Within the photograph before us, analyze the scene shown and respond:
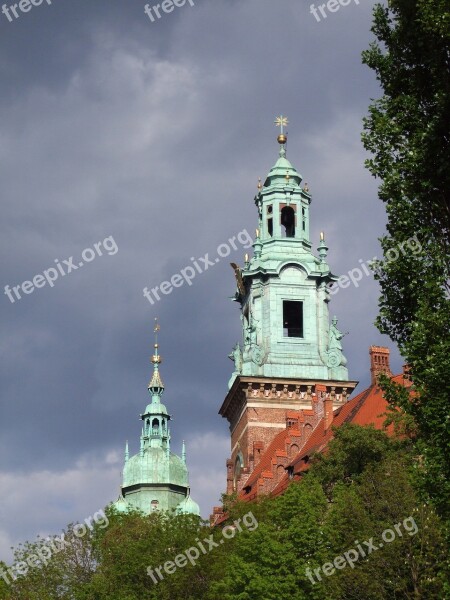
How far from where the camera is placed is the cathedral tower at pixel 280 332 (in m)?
77.4

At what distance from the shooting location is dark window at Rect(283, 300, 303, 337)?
83.4 metres

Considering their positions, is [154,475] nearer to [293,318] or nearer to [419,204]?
[293,318]

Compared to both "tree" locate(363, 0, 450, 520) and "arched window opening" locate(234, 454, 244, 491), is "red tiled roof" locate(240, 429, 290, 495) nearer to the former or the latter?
"arched window opening" locate(234, 454, 244, 491)

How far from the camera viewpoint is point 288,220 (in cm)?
8662

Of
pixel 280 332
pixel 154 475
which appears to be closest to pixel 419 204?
pixel 280 332

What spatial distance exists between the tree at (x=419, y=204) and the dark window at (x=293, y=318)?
53.3 meters

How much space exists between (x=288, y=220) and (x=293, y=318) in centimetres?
802

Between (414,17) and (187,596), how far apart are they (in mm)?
28826

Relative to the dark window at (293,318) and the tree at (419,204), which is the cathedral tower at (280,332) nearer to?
the dark window at (293,318)

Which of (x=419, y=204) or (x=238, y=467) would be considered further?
(x=238, y=467)

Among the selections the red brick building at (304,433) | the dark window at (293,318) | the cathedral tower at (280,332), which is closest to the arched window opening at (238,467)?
the cathedral tower at (280,332)

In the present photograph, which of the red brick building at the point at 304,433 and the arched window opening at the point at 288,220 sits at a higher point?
the arched window opening at the point at 288,220

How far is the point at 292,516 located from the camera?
144 ft

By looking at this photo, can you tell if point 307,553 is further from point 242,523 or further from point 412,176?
point 412,176
